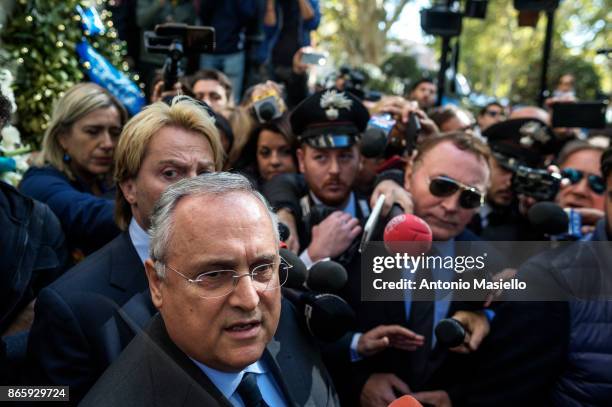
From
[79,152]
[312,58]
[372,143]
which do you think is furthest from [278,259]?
[312,58]

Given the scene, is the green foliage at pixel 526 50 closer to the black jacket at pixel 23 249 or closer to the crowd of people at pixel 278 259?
the crowd of people at pixel 278 259

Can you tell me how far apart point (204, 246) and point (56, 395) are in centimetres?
78

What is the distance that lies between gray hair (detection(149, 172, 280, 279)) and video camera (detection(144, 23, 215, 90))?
1.80 m

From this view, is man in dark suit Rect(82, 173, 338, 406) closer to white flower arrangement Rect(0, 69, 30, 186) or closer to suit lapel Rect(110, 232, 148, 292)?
suit lapel Rect(110, 232, 148, 292)

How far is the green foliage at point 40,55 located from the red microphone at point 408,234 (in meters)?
2.43

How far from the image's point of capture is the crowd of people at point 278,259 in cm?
197

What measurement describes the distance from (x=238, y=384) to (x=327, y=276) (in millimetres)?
676

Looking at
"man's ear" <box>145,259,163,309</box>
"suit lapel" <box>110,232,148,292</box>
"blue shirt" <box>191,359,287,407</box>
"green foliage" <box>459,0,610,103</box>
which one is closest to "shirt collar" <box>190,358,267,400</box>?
"blue shirt" <box>191,359,287,407</box>

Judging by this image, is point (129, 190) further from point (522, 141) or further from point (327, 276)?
point (522, 141)

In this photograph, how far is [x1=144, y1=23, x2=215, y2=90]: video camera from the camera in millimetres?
3740

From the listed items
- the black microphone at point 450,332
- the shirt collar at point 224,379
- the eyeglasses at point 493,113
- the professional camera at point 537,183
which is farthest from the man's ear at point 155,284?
the eyeglasses at point 493,113

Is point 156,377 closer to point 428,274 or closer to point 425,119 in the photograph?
point 428,274

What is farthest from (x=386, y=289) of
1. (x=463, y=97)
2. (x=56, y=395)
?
(x=463, y=97)

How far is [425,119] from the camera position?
4.10 meters
